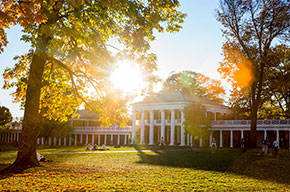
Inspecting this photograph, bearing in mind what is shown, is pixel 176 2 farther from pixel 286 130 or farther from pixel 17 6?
pixel 286 130

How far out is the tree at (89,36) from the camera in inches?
473

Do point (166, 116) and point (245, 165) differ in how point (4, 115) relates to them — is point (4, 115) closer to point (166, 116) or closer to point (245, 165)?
point (166, 116)

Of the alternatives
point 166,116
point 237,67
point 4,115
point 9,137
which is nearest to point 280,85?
point 237,67

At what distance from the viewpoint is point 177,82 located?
233 feet

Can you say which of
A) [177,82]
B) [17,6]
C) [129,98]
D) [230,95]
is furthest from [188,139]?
[17,6]

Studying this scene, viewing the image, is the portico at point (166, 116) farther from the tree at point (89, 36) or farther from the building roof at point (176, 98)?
the tree at point (89, 36)

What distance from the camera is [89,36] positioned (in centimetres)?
1353

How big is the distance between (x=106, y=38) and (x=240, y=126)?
3777cm

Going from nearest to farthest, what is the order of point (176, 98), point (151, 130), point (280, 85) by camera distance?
point (280, 85) < point (176, 98) < point (151, 130)

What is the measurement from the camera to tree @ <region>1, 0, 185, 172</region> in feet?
39.4

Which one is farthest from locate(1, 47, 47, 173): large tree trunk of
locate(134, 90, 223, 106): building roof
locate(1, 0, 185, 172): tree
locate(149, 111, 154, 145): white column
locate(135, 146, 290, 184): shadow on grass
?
locate(149, 111, 154, 145): white column

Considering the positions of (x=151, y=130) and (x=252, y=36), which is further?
(x=151, y=130)

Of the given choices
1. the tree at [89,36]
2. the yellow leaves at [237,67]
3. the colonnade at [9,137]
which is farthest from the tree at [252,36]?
the colonnade at [9,137]

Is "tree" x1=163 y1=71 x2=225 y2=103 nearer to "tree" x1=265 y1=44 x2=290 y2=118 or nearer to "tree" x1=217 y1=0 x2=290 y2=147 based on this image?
"tree" x1=265 y1=44 x2=290 y2=118
